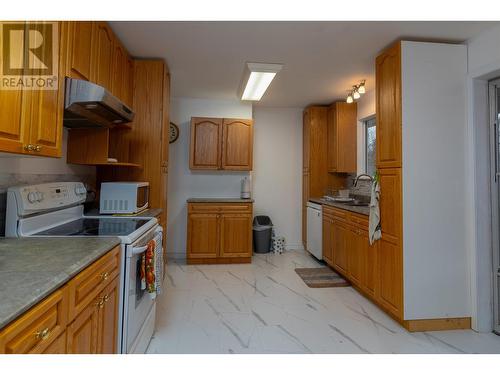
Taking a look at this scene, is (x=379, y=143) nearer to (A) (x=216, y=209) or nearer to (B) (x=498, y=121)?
(B) (x=498, y=121)

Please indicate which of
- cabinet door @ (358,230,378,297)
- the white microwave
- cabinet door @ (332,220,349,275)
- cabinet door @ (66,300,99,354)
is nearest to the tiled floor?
cabinet door @ (358,230,378,297)

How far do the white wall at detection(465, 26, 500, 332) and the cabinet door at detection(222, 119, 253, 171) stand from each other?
2641 millimetres

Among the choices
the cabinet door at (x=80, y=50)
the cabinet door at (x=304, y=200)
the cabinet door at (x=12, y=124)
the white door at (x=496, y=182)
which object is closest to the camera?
the cabinet door at (x=12, y=124)

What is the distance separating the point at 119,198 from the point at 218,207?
1.65 meters

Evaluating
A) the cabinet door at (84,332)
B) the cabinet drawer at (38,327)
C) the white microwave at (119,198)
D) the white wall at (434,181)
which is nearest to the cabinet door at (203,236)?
the white microwave at (119,198)

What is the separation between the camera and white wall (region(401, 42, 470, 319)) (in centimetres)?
223

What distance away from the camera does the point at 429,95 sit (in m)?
2.29

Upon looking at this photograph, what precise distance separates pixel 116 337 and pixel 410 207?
230 centimetres

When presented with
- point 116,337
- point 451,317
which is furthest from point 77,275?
point 451,317

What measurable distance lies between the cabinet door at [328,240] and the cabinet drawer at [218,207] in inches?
43.0

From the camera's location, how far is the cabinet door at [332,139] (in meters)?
4.18

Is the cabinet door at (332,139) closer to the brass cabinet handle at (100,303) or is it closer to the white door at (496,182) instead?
the white door at (496,182)

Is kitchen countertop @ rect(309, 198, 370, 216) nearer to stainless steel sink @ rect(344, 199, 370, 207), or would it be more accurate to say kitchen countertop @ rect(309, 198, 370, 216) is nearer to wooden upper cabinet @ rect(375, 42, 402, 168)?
stainless steel sink @ rect(344, 199, 370, 207)
